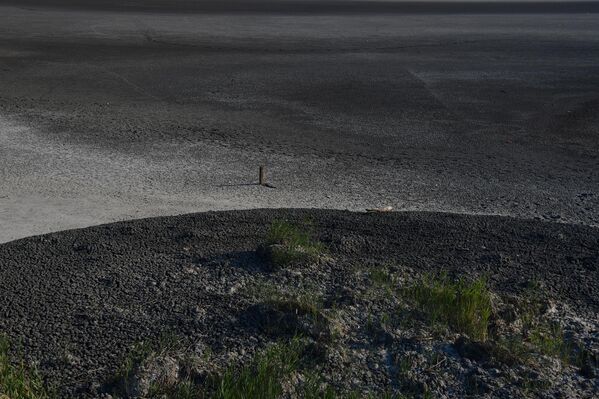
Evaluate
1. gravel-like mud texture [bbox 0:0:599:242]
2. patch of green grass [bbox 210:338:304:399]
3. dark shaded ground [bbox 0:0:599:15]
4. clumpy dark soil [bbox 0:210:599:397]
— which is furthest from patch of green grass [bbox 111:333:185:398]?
dark shaded ground [bbox 0:0:599:15]

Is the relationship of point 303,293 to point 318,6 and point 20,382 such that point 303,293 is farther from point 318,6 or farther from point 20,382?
point 318,6

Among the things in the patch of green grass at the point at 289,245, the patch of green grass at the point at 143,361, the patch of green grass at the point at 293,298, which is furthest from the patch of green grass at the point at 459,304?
the patch of green grass at the point at 143,361

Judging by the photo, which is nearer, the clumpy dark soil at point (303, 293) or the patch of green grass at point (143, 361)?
the patch of green grass at point (143, 361)

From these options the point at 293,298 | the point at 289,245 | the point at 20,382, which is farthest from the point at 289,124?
the point at 20,382

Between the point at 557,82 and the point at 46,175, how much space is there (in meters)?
9.96

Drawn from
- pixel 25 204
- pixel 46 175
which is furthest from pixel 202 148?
A: pixel 25 204

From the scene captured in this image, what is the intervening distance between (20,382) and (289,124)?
7125mm

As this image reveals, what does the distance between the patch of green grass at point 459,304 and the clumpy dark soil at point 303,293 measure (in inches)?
5.0

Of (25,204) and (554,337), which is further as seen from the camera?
(25,204)

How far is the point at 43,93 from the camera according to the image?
1257 centimetres

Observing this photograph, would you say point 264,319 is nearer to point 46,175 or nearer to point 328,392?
point 328,392

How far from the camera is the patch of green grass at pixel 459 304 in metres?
4.78

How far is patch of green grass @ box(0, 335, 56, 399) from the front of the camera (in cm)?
395

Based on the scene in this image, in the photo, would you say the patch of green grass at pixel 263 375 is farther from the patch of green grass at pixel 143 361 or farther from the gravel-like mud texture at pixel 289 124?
the gravel-like mud texture at pixel 289 124
